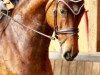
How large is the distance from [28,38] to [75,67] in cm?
163

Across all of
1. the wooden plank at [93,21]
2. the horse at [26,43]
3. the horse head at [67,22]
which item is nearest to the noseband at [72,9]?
the horse head at [67,22]

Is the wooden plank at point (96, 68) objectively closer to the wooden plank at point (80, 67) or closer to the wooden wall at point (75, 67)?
the wooden wall at point (75, 67)

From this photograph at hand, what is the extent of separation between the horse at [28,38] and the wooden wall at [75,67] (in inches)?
56.4

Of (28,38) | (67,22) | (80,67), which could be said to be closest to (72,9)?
(67,22)

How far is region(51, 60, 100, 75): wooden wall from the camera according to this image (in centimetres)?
382

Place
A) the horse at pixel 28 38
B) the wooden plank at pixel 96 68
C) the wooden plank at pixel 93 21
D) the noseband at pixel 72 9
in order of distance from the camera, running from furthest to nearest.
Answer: the wooden plank at pixel 93 21, the wooden plank at pixel 96 68, the horse at pixel 28 38, the noseband at pixel 72 9

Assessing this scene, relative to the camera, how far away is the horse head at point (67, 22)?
2141 millimetres

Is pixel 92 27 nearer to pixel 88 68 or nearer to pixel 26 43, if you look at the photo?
pixel 88 68

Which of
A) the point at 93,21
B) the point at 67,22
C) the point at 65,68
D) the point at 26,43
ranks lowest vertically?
the point at 65,68

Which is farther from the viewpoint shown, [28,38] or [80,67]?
[80,67]

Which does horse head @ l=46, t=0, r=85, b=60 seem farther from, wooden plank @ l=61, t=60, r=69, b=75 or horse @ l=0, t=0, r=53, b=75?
wooden plank @ l=61, t=60, r=69, b=75

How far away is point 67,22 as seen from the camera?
7.05 ft

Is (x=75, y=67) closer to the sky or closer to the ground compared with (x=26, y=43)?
closer to the ground

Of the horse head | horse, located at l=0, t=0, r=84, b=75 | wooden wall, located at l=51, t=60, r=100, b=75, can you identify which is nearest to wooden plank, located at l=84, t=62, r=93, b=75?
wooden wall, located at l=51, t=60, r=100, b=75
